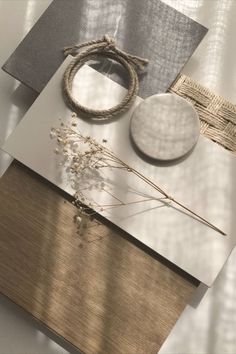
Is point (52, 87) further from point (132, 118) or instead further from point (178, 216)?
point (178, 216)

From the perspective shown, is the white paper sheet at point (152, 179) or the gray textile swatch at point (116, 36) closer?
the white paper sheet at point (152, 179)

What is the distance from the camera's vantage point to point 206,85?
172 cm

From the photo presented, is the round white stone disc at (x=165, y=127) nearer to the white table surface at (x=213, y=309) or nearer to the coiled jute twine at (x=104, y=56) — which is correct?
the coiled jute twine at (x=104, y=56)

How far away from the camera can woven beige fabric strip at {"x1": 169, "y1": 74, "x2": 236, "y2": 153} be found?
4.99 ft

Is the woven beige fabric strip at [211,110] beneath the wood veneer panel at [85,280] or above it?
above

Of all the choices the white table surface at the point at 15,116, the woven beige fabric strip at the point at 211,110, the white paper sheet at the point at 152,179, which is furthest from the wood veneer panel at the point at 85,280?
the woven beige fabric strip at the point at 211,110

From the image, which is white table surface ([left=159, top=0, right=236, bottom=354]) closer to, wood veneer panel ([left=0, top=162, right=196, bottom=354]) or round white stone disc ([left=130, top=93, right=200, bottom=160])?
wood veneer panel ([left=0, top=162, right=196, bottom=354])

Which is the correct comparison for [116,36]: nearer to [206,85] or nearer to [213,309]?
[206,85]

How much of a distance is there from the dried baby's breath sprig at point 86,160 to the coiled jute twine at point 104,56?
7cm

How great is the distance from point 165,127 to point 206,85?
34 centimetres

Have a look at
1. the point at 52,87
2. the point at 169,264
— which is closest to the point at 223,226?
the point at 169,264

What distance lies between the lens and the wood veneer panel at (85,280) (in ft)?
4.41

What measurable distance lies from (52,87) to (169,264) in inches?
22.8

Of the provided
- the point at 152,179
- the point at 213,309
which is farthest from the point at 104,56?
the point at 213,309
